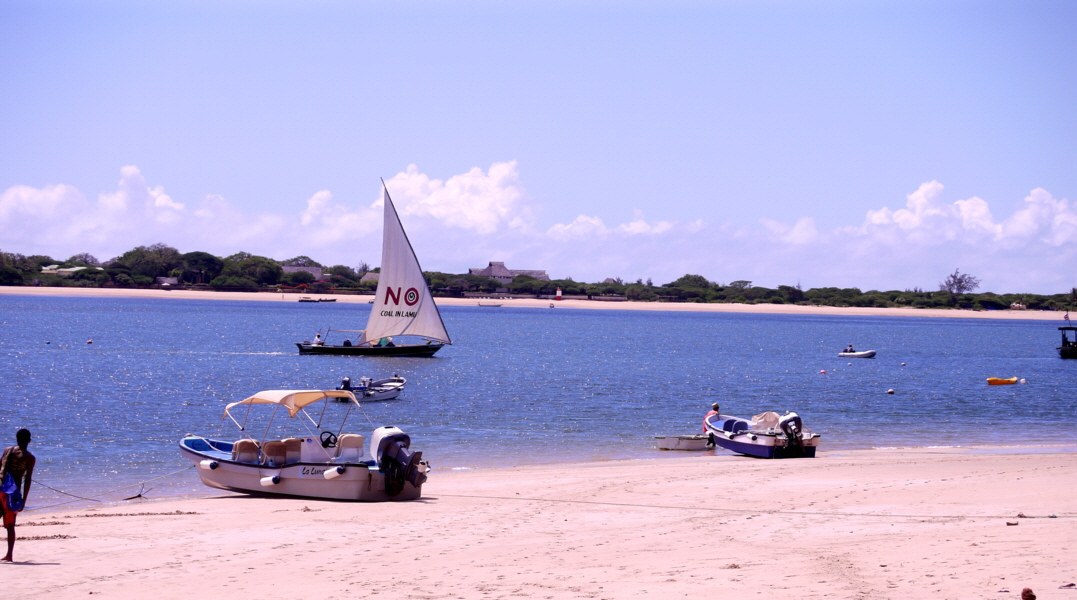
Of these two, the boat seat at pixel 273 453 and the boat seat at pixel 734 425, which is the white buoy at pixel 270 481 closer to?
the boat seat at pixel 273 453

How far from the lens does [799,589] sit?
407 inches

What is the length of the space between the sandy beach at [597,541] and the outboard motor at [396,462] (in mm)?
557

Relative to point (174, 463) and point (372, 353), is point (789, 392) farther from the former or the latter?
point (174, 463)

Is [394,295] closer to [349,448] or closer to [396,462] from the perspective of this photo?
[349,448]

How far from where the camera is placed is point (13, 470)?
1227 cm

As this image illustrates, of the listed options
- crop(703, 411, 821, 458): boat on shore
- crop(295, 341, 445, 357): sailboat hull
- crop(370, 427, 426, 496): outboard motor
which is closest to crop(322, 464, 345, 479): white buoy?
crop(370, 427, 426, 496): outboard motor

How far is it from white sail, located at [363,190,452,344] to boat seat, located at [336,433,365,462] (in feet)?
121

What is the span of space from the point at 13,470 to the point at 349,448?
7521mm

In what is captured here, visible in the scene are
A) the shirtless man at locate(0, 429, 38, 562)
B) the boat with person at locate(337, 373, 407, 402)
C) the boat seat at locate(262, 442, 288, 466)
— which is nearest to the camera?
the shirtless man at locate(0, 429, 38, 562)

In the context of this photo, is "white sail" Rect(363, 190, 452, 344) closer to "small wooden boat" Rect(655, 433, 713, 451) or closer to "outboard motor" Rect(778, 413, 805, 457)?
"small wooden boat" Rect(655, 433, 713, 451)

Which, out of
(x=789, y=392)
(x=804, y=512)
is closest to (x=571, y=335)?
(x=789, y=392)

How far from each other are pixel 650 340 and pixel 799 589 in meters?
89.5

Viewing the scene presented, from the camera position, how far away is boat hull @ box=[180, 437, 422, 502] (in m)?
18.1

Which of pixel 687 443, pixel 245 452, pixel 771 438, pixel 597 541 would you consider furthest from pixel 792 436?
pixel 245 452
